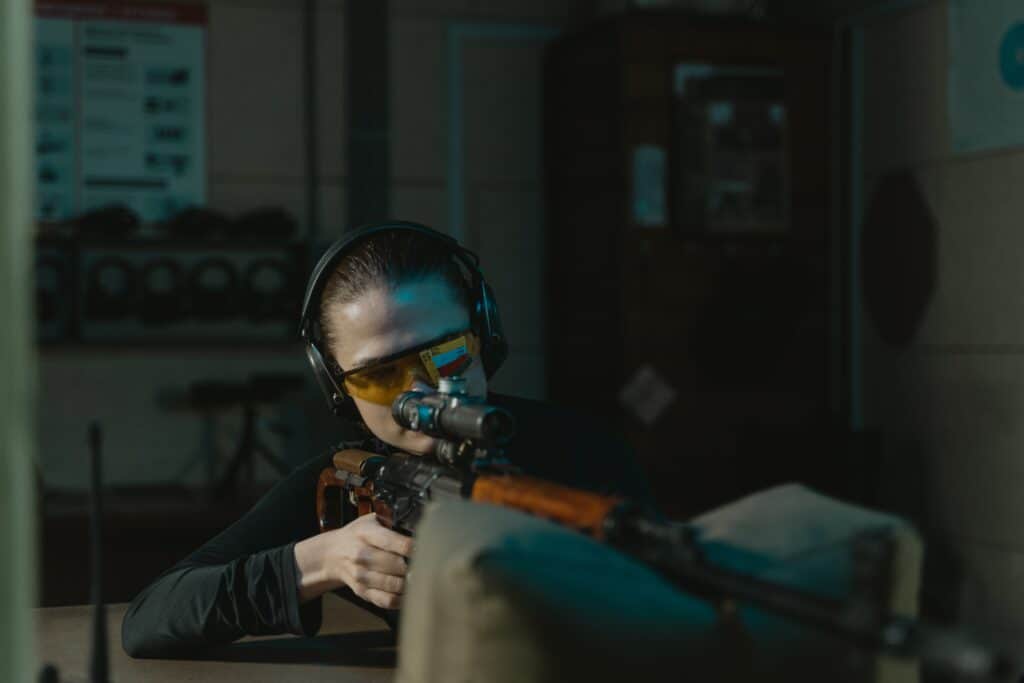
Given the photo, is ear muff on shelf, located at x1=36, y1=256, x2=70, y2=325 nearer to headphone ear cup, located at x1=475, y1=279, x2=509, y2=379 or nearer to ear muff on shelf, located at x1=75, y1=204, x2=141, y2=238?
ear muff on shelf, located at x1=75, y1=204, x2=141, y2=238

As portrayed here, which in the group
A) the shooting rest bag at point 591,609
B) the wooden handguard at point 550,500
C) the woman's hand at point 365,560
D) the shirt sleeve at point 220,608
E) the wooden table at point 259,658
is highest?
the wooden handguard at point 550,500

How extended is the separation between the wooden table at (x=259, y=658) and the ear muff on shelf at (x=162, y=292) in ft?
6.44

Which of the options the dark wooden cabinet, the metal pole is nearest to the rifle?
the metal pole

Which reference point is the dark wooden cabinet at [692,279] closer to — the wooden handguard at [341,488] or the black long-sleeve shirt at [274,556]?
the black long-sleeve shirt at [274,556]

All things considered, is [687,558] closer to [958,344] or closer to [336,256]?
[336,256]

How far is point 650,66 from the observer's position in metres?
3.19

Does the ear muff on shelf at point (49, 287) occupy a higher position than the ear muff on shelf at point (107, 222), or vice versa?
the ear muff on shelf at point (107, 222)

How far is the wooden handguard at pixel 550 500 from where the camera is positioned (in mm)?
702

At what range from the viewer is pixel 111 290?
10.6ft

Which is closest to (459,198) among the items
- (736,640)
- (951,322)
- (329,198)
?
(329,198)

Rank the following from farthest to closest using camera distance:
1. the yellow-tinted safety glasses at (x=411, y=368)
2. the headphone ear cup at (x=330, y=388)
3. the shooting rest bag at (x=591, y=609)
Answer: the headphone ear cup at (x=330, y=388), the yellow-tinted safety glasses at (x=411, y=368), the shooting rest bag at (x=591, y=609)

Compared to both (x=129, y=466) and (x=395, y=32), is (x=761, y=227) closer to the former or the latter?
(x=395, y=32)

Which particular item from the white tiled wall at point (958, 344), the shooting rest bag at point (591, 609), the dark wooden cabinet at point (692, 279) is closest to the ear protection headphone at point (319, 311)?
the shooting rest bag at point (591, 609)

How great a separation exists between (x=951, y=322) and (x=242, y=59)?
1.98 metres
